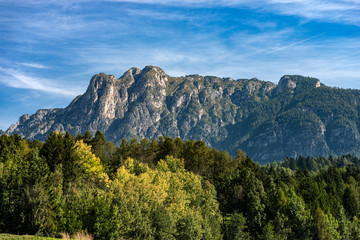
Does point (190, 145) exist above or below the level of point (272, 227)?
above

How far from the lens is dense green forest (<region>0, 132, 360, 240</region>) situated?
48.1m

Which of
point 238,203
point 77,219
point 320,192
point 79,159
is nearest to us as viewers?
point 77,219

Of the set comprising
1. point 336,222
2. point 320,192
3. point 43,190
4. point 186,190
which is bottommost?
point 336,222

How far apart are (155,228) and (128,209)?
241 inches

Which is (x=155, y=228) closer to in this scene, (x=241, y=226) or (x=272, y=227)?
(x=241, y=226)

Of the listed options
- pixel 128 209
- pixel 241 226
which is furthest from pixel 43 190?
pixel 241 226

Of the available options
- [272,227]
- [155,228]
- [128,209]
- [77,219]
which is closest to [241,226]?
[272,227]

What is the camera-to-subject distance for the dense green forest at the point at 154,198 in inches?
1894

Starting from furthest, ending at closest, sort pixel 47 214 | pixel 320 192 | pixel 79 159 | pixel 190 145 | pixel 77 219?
pixel 190 145 < pixel 320 192 < pixel 79 159 < pixel 77 219 < pixel 47 214

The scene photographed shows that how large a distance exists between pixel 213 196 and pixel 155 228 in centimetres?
2420

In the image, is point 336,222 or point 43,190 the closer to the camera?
point 43,190

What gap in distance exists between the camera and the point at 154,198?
6334 centimetres

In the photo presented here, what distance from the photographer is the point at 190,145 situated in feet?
372

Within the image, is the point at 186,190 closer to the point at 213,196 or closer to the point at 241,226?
the point at 213,196
